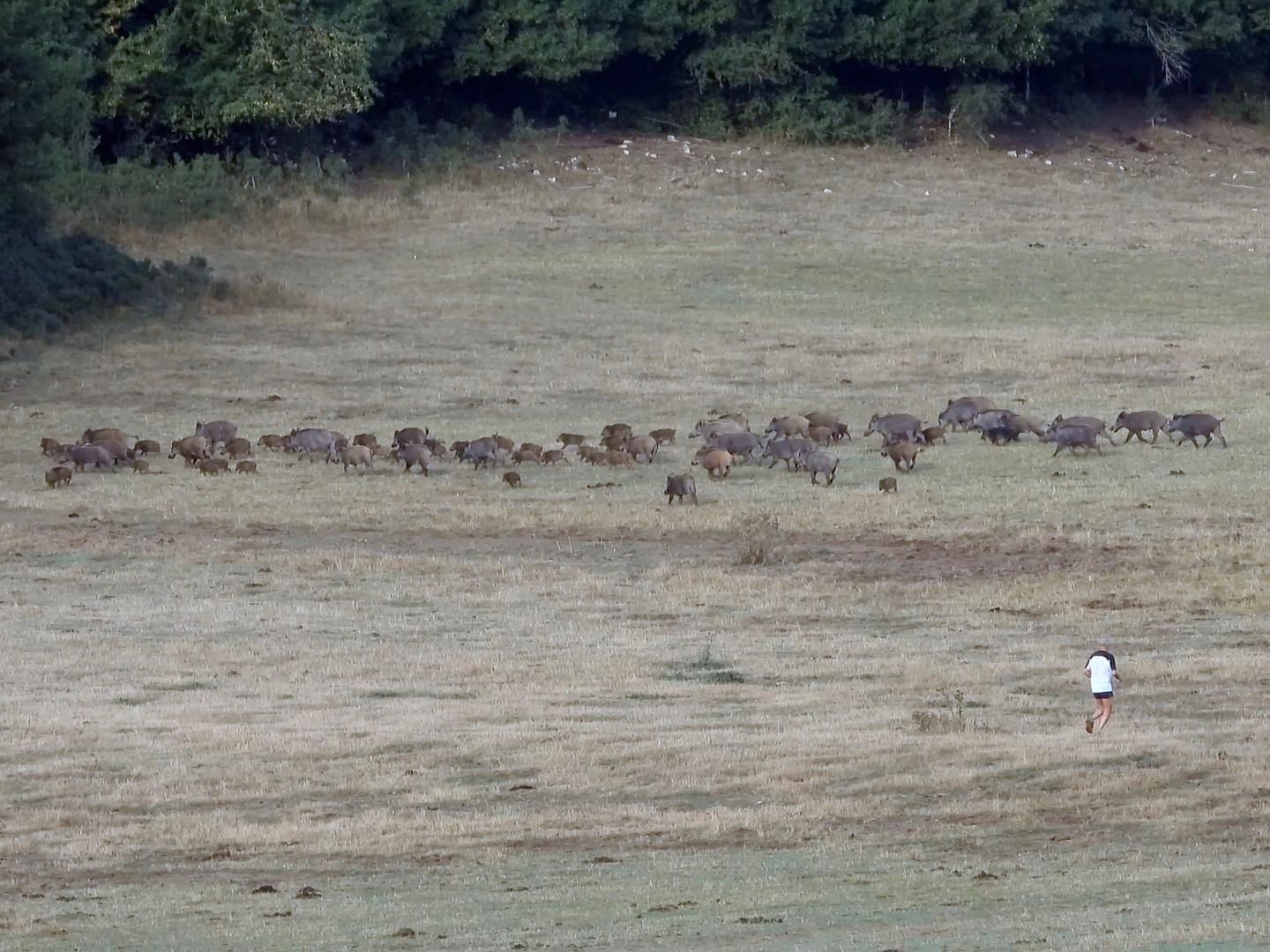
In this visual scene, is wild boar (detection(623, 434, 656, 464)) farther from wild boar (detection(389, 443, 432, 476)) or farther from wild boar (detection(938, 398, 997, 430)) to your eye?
wild boar (detection(938, 398, 997, 430))

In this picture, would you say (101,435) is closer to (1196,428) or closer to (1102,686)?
(1196,428)

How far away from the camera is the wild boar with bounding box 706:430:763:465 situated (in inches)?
1208

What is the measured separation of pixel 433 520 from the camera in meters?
26.9

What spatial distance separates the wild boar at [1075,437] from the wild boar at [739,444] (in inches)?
169

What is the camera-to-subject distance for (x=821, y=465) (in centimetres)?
2930

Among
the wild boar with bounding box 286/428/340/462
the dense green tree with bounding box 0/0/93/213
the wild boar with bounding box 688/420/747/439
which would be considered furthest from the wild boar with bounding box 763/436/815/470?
the dense green tree with bounding box 0/0/93/213

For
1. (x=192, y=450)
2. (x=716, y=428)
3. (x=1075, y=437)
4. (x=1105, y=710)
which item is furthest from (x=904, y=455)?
(x=1105, y=710)

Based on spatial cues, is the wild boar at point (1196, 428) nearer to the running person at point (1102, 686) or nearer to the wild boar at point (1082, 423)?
the wild boar at point (1082, 423)

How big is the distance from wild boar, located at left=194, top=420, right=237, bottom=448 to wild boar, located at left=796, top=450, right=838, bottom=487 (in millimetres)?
8794

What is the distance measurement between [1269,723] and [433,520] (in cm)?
1310

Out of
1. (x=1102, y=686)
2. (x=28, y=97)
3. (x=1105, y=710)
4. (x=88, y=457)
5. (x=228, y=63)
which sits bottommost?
(x=88, y=457)

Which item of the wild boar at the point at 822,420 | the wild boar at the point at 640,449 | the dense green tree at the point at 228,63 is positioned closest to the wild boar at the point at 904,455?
the wild boar at the point at 822,420

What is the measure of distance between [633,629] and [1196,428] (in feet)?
44.6

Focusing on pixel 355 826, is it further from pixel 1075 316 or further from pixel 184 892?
pixel 1075 316
